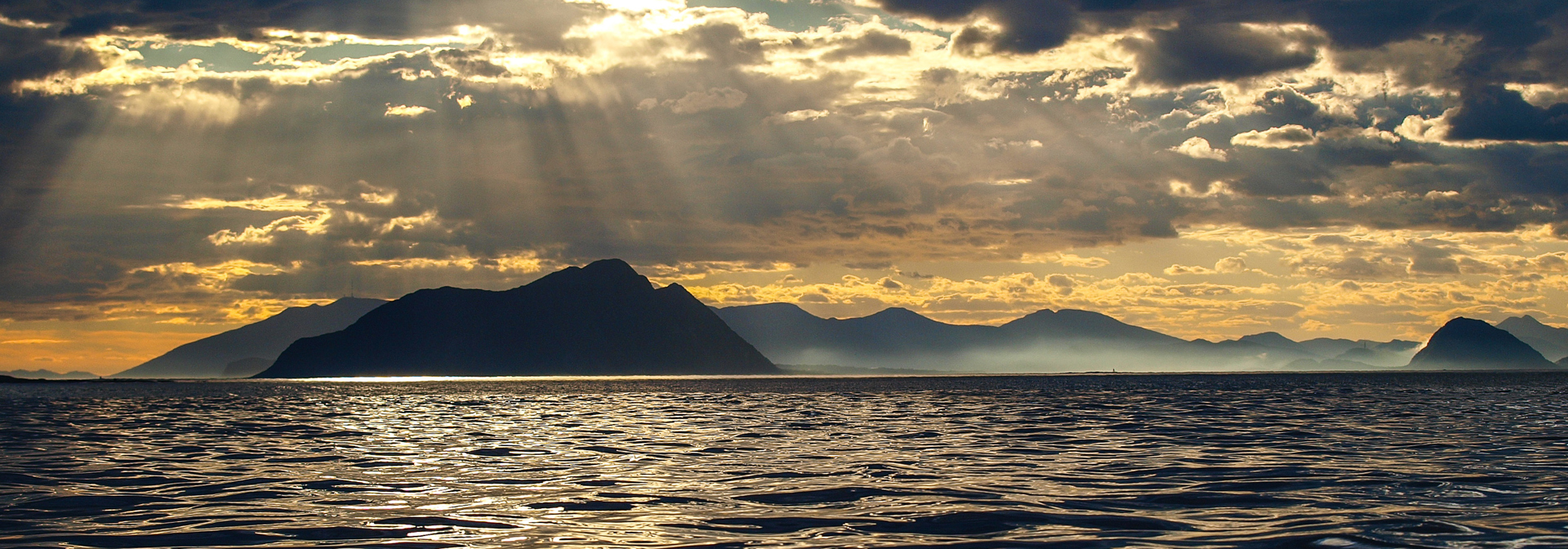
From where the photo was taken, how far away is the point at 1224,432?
50438 mm

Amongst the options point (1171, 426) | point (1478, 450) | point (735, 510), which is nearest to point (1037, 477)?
point (735, 510)

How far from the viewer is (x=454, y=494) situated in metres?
27.6

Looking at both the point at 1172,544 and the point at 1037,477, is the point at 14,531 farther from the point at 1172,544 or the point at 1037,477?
the point at 1037,477

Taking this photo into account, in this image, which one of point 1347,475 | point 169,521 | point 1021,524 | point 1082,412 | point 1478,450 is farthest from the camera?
point 1082,412

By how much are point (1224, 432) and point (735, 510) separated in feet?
109

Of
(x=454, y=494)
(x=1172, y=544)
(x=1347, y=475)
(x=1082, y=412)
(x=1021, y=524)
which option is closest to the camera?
(x=1172, y=544)

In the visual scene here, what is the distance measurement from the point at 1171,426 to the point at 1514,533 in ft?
121

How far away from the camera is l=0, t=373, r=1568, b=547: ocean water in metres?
20.4

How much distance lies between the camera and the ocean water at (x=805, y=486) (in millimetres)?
20438

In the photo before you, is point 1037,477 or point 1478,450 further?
point 1478,450

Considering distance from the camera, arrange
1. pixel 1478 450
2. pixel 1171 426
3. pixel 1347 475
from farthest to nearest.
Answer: pixel 1171 426, pixel 1478 450, pixel 1347 475

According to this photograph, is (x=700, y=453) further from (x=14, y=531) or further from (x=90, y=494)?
(x=14, y=531)

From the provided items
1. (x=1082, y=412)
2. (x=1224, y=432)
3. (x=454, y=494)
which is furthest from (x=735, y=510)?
(x=1082, y=412)

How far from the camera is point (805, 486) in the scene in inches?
1128
